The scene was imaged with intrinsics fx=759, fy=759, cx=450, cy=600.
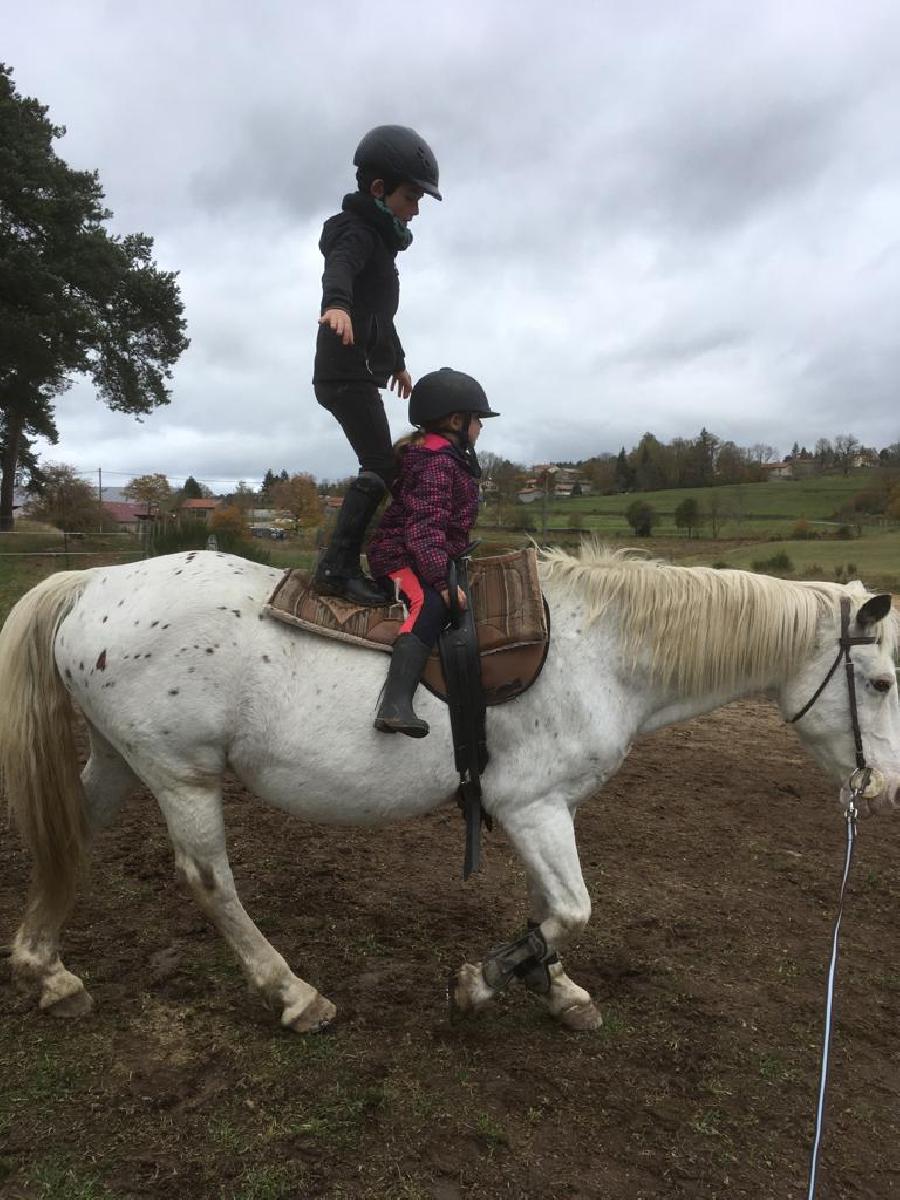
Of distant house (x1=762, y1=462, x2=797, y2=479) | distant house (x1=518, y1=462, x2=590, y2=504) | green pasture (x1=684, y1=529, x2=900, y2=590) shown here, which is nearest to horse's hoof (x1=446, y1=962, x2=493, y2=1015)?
green pasture (x1=684, y1=529, x2=900, y2=590)

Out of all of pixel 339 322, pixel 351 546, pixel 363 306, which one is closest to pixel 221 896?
pixel 351 546

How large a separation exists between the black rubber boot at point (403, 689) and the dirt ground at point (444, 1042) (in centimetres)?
122

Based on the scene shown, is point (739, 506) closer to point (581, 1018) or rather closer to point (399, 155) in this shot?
point (399, 155)

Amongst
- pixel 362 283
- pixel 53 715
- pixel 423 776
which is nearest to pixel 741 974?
pixel 423 776

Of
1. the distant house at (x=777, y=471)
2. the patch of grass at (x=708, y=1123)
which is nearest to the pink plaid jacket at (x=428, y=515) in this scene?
the patch of grass at (x=708, y=1123)

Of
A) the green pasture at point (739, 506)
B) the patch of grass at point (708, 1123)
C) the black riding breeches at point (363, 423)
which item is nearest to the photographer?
the patch of grass at point (708, 1123)

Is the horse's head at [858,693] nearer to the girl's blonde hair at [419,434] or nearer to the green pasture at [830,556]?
the girl's blonde hair at [419,434]

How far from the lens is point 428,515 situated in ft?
9.07

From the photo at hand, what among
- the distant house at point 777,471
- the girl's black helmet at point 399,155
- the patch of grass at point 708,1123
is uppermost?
the distant house at point 777,471

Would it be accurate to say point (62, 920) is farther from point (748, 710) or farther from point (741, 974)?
point (748, 710)

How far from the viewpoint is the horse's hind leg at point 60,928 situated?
2922mm

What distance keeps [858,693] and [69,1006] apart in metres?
3.27

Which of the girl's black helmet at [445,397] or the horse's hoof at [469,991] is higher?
the girl's black helmet at [445,397]

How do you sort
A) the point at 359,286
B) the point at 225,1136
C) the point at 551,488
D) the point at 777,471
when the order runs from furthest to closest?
the point at 777,471
the point at 551,488
the point at 359,286
the point at 225,1136
